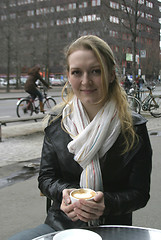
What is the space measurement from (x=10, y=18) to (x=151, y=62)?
35.2 meters

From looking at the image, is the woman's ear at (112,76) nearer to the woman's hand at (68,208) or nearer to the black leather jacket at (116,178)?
the black leather jacket at (116,178)

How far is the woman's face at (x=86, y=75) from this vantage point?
1.75 m

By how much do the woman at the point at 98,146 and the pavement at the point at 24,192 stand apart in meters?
0.39

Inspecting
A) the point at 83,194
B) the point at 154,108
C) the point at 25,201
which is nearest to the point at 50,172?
the point at 83,194

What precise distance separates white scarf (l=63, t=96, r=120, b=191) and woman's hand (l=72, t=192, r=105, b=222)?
231 millimetres

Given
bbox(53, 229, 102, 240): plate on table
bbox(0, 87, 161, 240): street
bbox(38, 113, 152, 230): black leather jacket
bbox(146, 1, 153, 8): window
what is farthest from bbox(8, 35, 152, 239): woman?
bbox(146, 1, 153, 8): window

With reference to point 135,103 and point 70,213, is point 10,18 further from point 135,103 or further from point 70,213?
point 70,213

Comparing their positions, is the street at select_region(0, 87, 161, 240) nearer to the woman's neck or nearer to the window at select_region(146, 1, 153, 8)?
the woman's neck

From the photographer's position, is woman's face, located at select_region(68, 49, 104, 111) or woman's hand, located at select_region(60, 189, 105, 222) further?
woman's face, located at select_region(68, 49, 104, 111)

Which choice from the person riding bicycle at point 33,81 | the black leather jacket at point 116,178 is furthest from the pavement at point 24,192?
the person riding bicycle at point 33,81

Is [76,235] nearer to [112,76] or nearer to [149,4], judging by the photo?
[112,76]

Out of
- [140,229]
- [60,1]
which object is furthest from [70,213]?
[60,1]

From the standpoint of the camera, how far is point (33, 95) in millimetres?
11891

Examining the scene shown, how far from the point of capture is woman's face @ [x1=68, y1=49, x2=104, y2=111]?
175 cm
